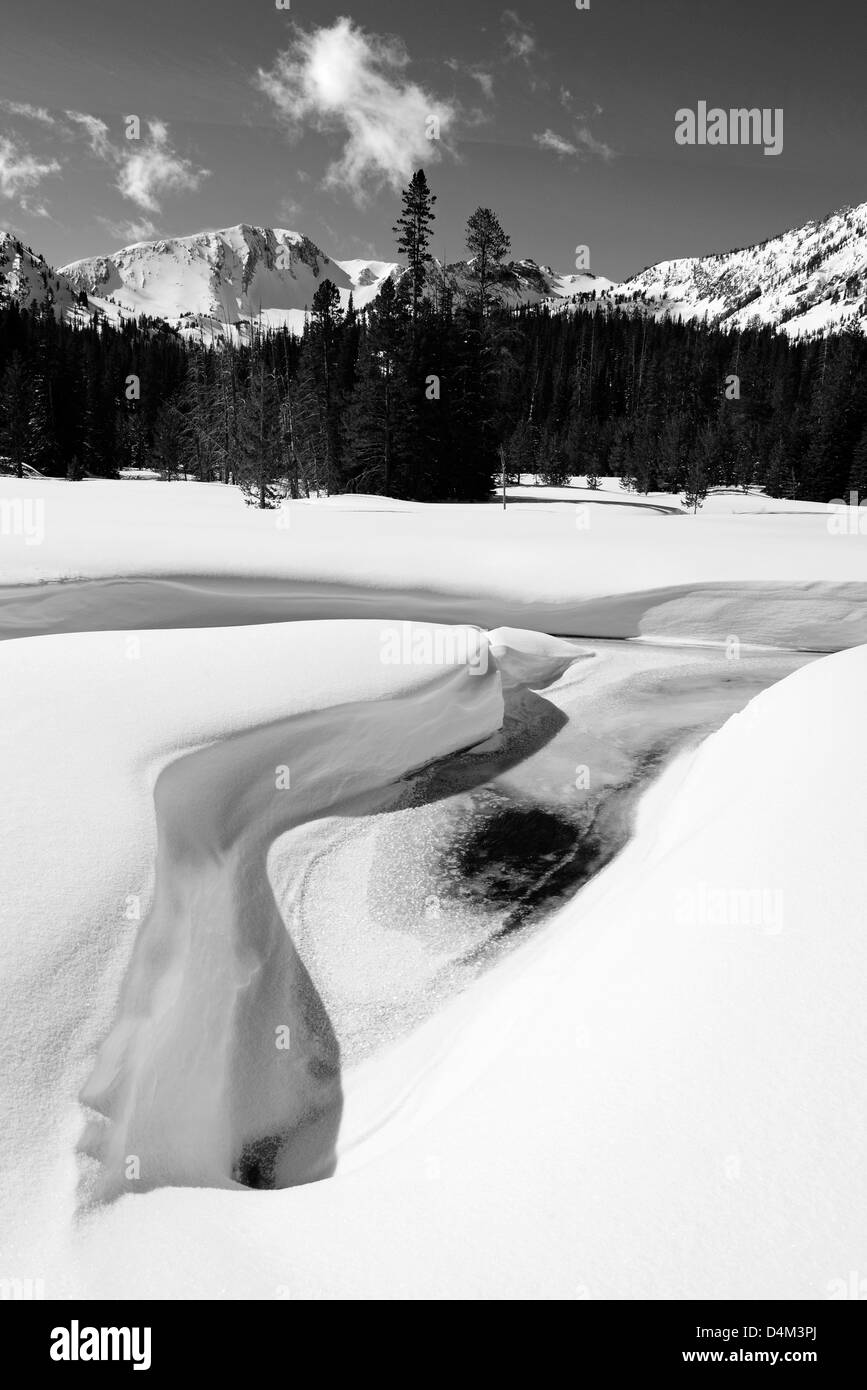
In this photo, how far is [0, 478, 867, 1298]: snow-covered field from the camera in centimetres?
158

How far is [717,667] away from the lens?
846cm

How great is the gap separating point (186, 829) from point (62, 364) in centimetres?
4629

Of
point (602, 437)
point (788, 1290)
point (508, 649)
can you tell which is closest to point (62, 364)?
point (602, 437)

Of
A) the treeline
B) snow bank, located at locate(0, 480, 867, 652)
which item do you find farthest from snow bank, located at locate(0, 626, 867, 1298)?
the treeline

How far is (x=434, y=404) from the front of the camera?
2416 centimetres

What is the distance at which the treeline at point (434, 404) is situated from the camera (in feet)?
79.1

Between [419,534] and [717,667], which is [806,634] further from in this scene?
[419,534]

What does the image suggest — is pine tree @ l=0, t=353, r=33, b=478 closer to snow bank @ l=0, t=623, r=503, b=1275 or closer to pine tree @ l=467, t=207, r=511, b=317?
pine tree @ l=467, t=207, r=511, b=317

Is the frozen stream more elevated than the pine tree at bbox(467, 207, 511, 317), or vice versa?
the pine tree at bbox(467, 207, 511, 317)

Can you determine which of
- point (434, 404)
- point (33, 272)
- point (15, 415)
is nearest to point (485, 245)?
point (434, 404)

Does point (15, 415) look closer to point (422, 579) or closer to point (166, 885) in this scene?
point (422, 579)

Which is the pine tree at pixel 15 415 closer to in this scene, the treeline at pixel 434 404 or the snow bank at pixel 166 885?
the treeline at pixel 434 404

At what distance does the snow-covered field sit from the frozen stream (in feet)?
0.09

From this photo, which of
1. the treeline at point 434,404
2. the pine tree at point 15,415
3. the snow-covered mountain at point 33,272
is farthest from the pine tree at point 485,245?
the snow-covered mountain at point 33,272
